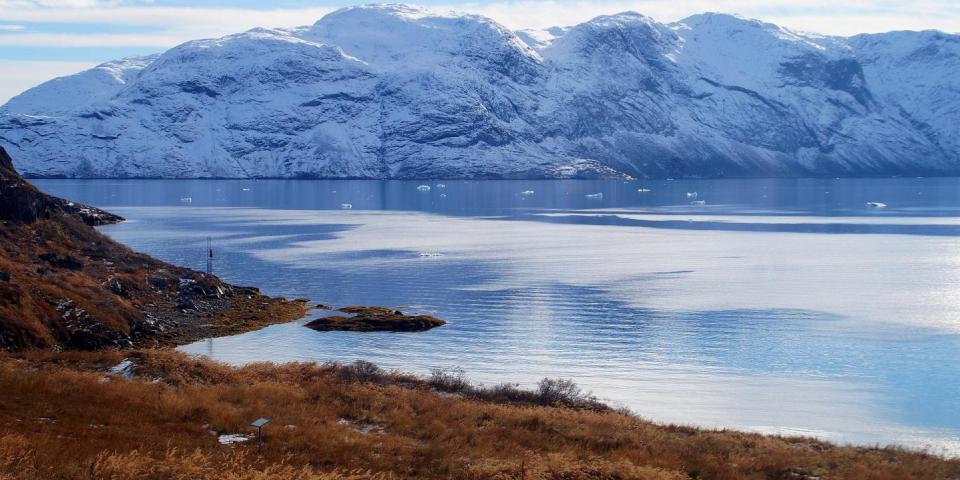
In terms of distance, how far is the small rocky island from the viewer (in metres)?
60.7

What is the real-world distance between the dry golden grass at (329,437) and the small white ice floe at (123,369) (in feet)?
0.98

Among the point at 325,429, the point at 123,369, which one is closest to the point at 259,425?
the point at 325,429

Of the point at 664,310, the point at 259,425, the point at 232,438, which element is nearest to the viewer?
the point at 259,425

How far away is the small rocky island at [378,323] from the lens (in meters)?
60.7

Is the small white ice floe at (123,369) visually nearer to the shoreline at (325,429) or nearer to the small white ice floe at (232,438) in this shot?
the shoreline at (325,429)

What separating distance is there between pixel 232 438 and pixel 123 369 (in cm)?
1152

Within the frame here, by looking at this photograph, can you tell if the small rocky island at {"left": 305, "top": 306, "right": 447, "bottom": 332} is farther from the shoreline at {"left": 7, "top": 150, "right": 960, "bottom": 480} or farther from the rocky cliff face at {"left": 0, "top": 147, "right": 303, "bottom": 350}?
the shoreline at {"left": 7, "top": 150, "right": 960, "bottom": 480}

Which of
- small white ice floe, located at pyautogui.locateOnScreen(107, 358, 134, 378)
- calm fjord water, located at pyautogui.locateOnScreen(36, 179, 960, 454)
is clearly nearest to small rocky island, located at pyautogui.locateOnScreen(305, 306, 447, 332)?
calm fjord water, located at pyautogui.locateOnScreen(36, 179, 960, 454)

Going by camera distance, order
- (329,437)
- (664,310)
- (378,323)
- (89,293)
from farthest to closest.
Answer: (664,310) < (378,323) < (89,293) < (329,437)

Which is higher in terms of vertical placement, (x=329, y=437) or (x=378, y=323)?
(x=329, y=437)

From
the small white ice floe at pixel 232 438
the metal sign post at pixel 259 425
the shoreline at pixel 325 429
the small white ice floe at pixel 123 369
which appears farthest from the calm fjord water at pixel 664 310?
the metal sign post at pixel 259 425

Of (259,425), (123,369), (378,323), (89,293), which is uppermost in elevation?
(89,293)

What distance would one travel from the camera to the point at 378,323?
203 feet

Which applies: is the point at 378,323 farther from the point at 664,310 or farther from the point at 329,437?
the point at 329,437
